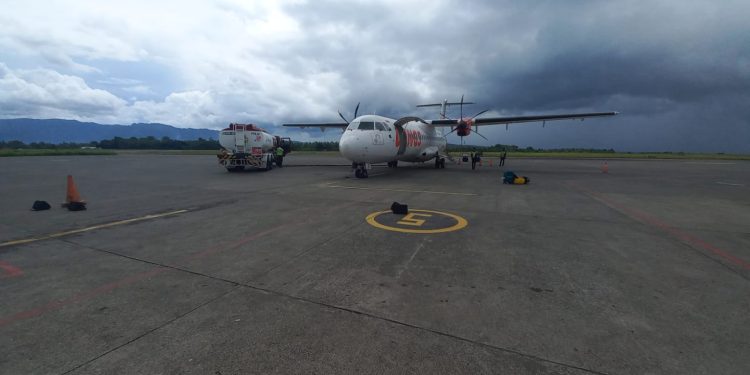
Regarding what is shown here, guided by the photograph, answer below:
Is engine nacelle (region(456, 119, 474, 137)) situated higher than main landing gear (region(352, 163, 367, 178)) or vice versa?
engine nacelle (region(456, 119, 474, 137))

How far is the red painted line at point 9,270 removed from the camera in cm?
430

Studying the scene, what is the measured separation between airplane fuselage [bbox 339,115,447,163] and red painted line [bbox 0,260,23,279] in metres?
11.5

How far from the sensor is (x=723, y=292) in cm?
381

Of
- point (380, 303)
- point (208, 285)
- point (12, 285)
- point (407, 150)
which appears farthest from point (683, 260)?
point (407, 150)

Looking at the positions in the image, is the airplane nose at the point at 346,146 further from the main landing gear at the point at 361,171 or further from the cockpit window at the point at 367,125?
the main landing gear at the point at 361,171

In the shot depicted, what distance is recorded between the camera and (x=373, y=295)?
3.69 metres

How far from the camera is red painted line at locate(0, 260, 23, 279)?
4.30 meters

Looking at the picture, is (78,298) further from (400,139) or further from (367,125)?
(400,139)

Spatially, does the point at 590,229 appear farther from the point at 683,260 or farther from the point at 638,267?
the point at 638,267

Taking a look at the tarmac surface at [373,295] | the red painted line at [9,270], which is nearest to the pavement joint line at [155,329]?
the tarmac surface at [373,295]

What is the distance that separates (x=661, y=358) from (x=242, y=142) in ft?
77.9

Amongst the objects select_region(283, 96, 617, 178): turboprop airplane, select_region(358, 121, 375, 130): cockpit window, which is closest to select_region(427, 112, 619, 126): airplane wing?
select_region(283, 96, 617, 178): turboprop airplane

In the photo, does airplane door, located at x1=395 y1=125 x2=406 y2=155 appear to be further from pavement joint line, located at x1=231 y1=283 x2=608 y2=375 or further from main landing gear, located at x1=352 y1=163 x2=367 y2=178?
pavement joint line, located at x1=231 y1=283 x2=608 y2=375

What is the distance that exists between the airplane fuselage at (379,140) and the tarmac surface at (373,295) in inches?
310
